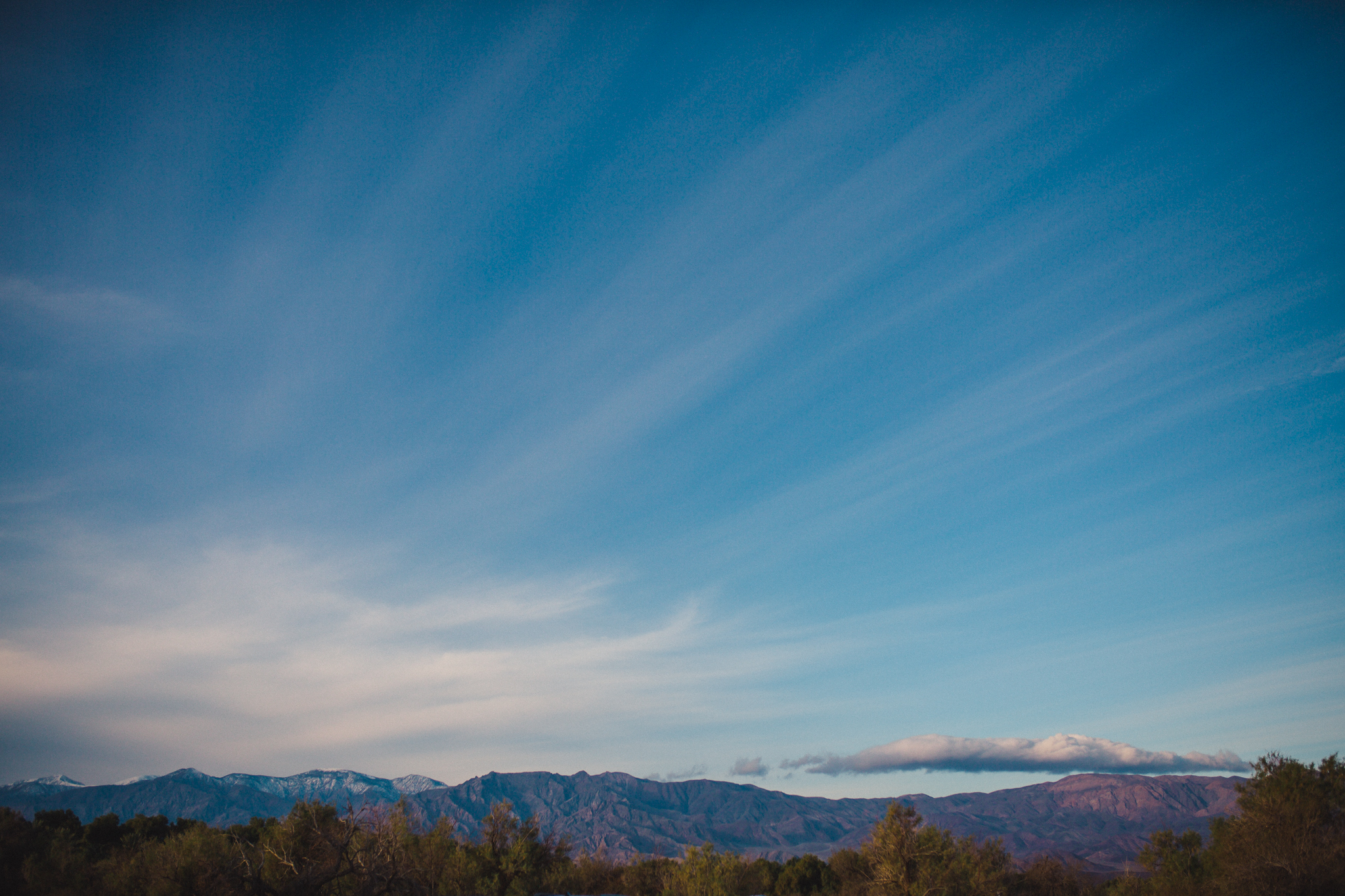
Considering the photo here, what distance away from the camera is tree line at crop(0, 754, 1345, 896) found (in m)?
28.6

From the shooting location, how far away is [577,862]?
7319 cm

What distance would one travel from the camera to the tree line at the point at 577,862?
28.6 m

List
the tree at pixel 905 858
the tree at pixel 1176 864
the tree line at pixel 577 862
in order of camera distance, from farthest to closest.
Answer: the tree at pixel 1176 864, the tree at pixel 905 858, the tree line at pixel 577 862

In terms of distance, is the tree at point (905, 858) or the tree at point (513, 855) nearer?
the tree at point (905, 858)

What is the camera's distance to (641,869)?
235 feet

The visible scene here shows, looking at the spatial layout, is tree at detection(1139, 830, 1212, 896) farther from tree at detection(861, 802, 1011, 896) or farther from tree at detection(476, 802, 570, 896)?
tree at detection(476, 802, 570, 896)

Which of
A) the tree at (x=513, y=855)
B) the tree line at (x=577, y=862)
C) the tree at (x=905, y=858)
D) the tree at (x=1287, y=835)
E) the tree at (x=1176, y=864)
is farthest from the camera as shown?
the tree at (x=513, y=855)

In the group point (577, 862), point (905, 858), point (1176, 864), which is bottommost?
point (577, 862)

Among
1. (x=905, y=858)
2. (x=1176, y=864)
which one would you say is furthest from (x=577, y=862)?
(x=1176, y=864)

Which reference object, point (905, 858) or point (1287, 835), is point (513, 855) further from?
point (1287, 835)

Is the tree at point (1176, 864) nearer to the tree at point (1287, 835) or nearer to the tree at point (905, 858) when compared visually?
the tree at point (1287, 835)

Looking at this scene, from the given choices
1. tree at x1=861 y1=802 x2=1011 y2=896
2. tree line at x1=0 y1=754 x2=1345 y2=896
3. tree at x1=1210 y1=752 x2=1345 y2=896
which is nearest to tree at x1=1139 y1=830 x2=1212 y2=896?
tree line at x1=0 y1=754 x2=1345 y2=896

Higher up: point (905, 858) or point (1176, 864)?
point (905, 858)

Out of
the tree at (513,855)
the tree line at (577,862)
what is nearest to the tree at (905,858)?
the tree line at (577,862)
